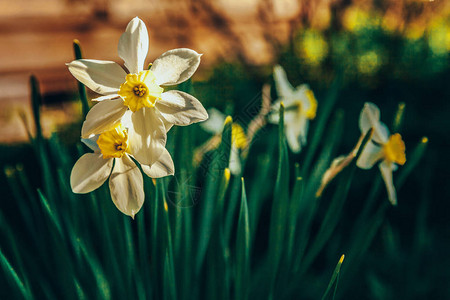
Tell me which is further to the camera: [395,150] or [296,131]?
[296,131]

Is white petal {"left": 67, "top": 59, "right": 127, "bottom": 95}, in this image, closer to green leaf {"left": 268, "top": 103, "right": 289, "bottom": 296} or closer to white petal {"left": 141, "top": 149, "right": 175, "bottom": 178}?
white petal {"left": 141, "top": 149, "right": 175, "bottom": 178}

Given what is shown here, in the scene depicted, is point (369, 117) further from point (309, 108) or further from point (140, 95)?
point (140, 95)

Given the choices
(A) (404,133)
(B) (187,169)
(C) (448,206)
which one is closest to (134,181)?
(B) (187,169)

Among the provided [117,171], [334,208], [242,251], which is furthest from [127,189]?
[334,208]

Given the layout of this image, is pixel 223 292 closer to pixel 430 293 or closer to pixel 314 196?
pixel 314 196

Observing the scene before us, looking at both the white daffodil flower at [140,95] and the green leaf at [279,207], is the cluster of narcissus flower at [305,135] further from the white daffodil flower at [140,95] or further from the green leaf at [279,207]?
the white daffodil flower at [140,95]

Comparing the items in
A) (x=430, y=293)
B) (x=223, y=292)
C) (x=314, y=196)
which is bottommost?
(x=430, y=293)

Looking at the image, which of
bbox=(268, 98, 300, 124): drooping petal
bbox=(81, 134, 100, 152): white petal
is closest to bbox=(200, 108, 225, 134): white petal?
bbox=(268, 98, 300, 124): drooping petal
